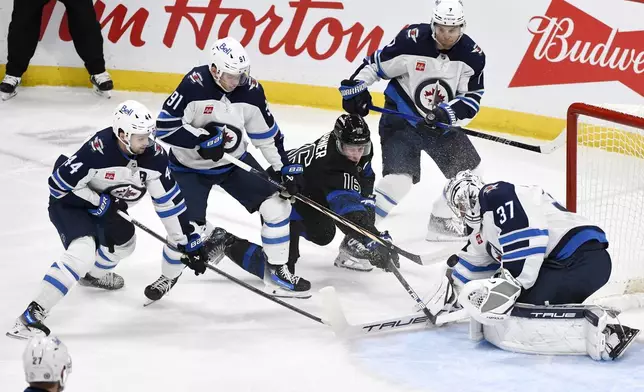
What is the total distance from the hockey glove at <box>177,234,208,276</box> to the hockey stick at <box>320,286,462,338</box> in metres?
0.48

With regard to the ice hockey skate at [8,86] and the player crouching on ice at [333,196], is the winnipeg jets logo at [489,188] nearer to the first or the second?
the player crouching on ice at [333,196]

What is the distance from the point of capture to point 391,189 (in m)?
5.01

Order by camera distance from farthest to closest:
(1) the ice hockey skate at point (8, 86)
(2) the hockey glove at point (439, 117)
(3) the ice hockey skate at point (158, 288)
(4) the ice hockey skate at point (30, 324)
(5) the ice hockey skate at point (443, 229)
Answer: (1) the ice hockey skate at point (8, 86), (5) the ice hockey skate at point (443, 229), (2) the hockey glove at point (439, 117), (3) the ice hockey skate at point (158, 288), (4) the ice hockey skate at point (30, 324)

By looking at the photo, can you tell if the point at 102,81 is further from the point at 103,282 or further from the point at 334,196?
the point at 334,196

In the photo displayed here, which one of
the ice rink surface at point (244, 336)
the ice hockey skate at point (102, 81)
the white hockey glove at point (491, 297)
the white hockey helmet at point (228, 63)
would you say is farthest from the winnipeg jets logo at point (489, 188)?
the ice hockey skate at point (102, 81)

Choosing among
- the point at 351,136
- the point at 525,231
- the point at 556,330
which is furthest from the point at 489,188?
the point at 351,136

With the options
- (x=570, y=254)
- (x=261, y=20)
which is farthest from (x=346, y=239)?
(x=261, y=20)

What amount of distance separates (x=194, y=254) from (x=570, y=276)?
1401 mm

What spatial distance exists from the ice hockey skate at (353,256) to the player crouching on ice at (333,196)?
2 centimetres

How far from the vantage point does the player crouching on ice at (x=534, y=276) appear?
3719 millimetres

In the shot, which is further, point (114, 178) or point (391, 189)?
point (391, 189)

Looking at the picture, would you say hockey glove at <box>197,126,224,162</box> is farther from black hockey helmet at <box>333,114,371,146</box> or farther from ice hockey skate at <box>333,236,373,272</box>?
ice hockey skate at <box>333,236,373,272</box>

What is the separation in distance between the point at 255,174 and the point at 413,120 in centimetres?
87

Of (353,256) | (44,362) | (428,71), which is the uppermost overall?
(428,71)
